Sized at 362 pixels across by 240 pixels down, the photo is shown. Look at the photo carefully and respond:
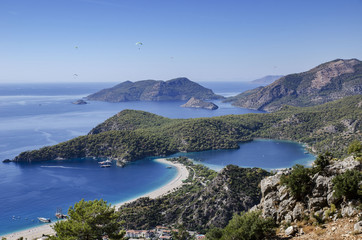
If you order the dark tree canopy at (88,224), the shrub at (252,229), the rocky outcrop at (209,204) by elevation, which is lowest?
the rocky outcrop at (209,204)

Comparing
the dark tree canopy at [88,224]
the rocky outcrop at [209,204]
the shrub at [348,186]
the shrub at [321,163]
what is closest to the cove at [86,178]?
the rocky outcrop at [209,204]

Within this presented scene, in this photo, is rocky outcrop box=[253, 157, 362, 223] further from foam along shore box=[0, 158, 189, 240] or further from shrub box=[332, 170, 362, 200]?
foam along shore box=[0, 158, 189, 240]

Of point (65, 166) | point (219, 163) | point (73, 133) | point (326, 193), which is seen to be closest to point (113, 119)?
point (73, 133)

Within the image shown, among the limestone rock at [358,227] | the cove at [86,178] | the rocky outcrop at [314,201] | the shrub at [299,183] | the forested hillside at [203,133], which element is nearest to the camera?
the limestone rock at [358,227]

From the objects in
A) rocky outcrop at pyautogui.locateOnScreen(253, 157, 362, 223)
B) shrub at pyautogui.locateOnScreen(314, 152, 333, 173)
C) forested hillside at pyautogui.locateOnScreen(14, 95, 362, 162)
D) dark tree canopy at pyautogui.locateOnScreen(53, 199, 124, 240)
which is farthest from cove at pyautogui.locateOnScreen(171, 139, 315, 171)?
shrub at pyautogui.locateOnScreen(314, 152, 333, 173)

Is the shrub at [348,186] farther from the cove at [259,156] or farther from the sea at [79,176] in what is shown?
the cove at [259,156]

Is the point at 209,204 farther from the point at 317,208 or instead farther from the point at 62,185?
the point at 62,185

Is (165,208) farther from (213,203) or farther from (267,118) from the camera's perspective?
(267,118)
